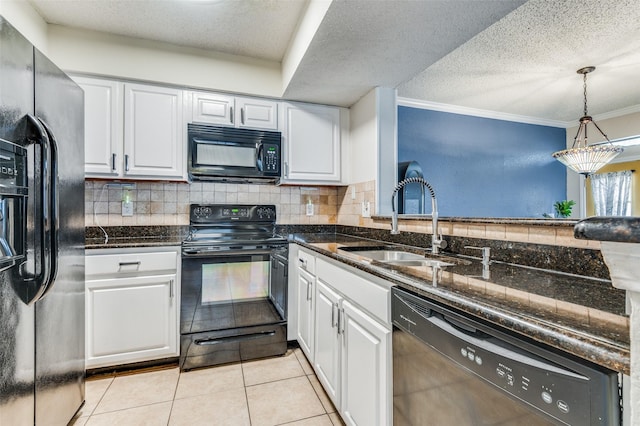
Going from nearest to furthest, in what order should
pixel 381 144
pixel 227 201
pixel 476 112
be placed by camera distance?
1. pixel 381 144
2. pixel 227 201
3. pixel 476 112

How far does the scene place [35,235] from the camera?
3.66ft

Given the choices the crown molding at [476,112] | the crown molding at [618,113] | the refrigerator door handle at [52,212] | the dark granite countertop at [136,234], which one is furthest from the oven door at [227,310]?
the crown molding at [618,113]

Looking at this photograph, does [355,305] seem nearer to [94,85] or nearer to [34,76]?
[34,76]

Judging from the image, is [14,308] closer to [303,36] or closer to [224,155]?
[224,155]

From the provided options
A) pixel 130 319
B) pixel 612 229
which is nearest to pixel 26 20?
pixel 130 319

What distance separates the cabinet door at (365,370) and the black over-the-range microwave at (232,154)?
141cm

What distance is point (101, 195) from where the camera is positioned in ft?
7.84

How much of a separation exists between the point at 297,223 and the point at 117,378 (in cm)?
173

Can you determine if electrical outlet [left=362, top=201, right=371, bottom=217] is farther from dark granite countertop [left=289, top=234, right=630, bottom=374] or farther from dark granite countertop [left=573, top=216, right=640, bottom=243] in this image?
dark granite countertop [left=573, top=216, right=640, bottom=243]

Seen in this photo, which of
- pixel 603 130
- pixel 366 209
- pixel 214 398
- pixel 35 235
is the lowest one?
pixel 214 398

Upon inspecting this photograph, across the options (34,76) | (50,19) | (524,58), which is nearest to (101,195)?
(50,19)

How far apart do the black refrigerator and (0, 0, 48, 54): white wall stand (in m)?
0.80

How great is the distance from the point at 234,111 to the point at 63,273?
1.60 m

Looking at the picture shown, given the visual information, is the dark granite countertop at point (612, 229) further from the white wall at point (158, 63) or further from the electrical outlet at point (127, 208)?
the electrical outlet at point (127, 208)
